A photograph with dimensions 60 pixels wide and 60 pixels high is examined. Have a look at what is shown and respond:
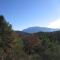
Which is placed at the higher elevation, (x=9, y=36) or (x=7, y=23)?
(x=7, y=23)

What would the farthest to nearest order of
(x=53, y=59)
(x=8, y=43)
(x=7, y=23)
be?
(x=7, y=23)
(x=8, y=43)
(x=53, y=59)

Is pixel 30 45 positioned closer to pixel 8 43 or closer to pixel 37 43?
pixel 37 43

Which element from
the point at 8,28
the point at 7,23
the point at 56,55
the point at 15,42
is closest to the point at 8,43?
the point at 15,42

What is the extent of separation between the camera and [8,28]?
36.0 meters

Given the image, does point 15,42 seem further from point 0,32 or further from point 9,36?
point 0,32

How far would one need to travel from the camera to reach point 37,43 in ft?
131

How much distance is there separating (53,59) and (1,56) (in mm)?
3078

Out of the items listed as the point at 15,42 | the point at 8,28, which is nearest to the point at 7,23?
the point at 8,28

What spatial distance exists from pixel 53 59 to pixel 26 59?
174 centimetres

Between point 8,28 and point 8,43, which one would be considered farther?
point 8,28

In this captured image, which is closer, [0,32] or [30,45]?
[0,32]

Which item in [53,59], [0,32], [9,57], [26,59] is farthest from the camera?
[0,32]

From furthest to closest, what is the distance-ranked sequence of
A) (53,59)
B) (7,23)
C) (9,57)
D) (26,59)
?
(7,23)
(53,59)
(26,59)
(9,57)

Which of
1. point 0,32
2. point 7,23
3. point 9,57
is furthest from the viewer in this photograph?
point 7,23
